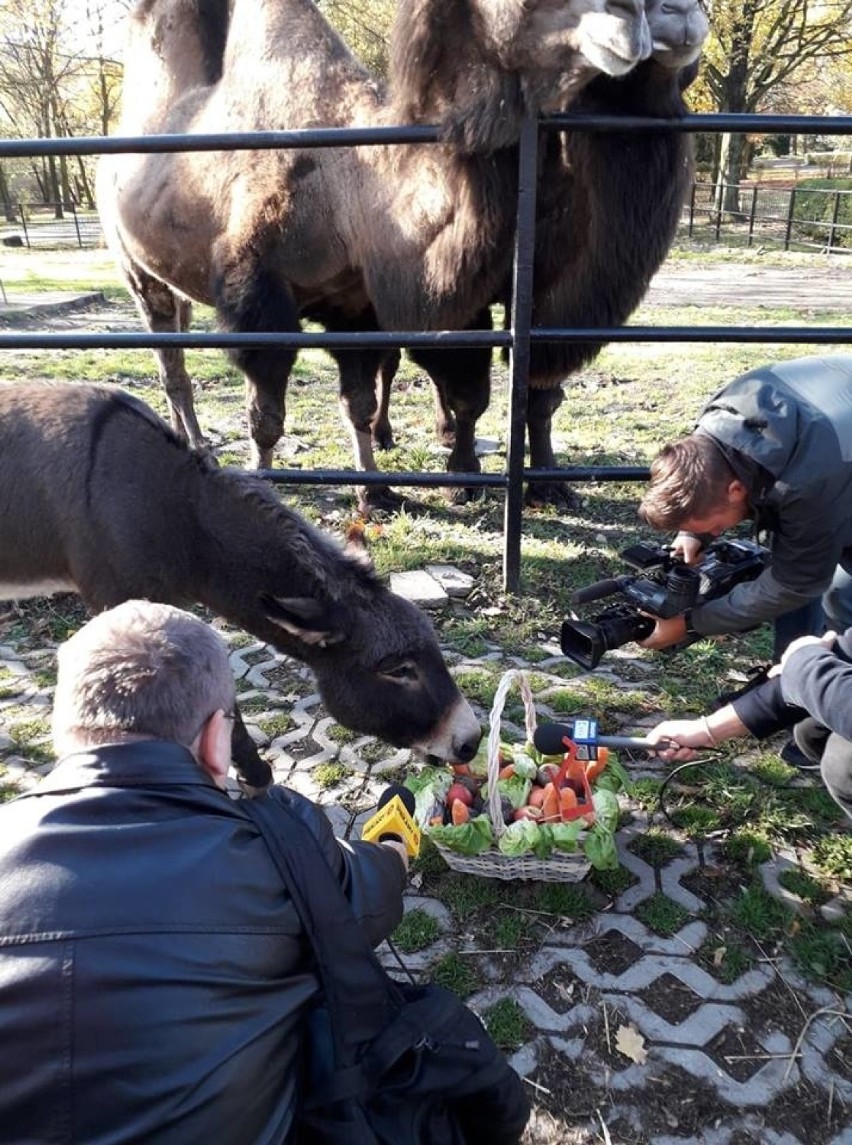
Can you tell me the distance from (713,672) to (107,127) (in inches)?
1477

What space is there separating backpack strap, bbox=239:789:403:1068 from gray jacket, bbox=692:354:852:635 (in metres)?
2.06

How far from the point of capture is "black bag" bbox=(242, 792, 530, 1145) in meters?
1.50

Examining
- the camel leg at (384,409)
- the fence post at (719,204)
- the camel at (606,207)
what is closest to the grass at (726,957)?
the camel at (606,207)

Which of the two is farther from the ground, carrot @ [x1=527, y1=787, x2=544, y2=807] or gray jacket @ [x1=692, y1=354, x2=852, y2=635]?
gray jacket @ [x1=692, y1=354, x2=852, y2=635]

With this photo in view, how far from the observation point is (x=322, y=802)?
3277 millimetres

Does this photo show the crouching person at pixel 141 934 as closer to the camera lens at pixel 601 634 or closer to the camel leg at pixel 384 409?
the camera lens at pixel 601 634

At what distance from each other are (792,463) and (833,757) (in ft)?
3.18

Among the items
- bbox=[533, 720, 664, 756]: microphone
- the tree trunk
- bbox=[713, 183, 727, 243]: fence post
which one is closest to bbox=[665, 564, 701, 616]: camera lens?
bbox=[533, 720, 664, 756]: microphone

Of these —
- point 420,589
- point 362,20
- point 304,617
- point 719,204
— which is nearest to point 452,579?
point 420,589

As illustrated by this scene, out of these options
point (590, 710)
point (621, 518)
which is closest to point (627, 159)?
point (621, 518)

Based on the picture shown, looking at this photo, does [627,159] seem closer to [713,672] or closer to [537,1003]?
[713,672]

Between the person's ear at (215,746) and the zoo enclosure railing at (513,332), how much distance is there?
9.37 feet

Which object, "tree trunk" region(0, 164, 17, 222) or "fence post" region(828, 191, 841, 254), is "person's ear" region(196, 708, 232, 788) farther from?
"tree trunk" region(0, 164, 17, 222)

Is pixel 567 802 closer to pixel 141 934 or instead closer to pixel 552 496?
pixel 141 934
